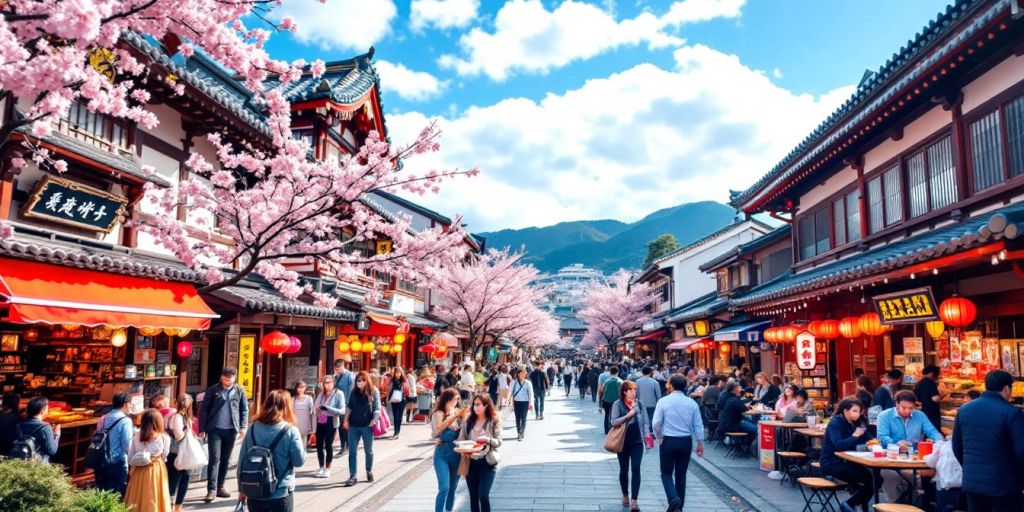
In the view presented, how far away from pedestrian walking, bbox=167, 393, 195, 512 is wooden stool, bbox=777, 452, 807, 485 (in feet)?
30.8

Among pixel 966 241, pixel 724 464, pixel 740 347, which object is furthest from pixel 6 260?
pixel 740 347

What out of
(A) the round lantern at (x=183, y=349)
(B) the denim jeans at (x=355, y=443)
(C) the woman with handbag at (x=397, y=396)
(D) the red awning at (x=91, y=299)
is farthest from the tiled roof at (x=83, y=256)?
(C) the woman with handbag at (x=397, y=396)

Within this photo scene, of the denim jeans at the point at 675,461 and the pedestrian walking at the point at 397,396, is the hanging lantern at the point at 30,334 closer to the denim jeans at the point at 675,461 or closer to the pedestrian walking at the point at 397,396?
the pedestrian walking at the point at 397,396

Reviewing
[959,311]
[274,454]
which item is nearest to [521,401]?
[959,311]

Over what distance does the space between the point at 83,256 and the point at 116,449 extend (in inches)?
132

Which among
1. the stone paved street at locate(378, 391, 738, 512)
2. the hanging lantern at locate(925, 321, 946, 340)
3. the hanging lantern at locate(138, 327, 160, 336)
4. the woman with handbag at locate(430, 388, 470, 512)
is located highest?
the hanging lantern at locate(925, 321, 946, 340)

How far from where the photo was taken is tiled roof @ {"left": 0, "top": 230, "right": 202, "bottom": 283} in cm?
876

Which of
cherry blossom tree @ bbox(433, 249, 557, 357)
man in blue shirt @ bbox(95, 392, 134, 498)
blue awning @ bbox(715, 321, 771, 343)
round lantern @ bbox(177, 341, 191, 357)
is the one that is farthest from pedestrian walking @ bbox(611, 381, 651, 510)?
cherry blossom tree @ bbox(433, 249, 557, 357)

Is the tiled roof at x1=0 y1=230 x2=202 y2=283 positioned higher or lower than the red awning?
higher

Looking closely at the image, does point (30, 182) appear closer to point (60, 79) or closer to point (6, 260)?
point (6, 260)

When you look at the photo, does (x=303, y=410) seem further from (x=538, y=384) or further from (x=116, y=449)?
(x=538, y=384)

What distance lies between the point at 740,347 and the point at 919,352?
1608 cm

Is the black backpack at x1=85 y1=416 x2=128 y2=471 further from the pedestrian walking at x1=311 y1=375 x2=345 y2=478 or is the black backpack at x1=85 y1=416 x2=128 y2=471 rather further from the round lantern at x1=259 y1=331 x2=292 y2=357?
the round lantern at x1=259 y1=331 x2=292 y2=357

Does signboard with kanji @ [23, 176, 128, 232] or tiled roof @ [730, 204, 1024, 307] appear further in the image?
signboard with kanji @ [23, 176, 128, 232]
